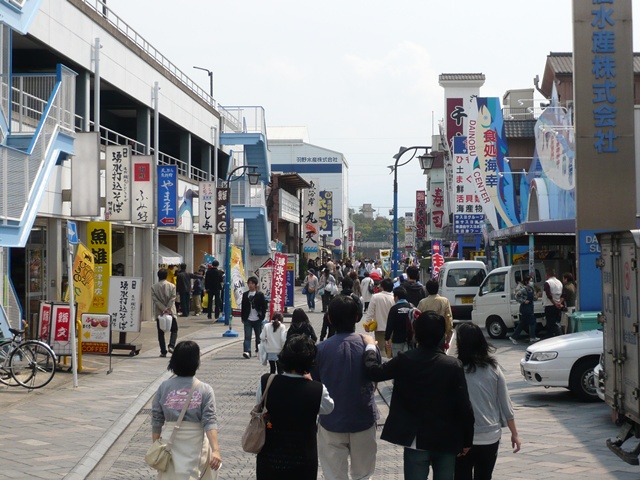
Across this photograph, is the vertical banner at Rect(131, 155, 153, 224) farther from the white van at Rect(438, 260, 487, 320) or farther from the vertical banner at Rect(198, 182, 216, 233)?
the white van at Rect(438, 260, 487, 320)

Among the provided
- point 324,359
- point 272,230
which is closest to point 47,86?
point 324,359

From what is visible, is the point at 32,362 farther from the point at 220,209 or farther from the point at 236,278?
the point at 220,209

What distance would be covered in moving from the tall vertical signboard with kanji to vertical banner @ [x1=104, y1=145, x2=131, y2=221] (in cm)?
1199

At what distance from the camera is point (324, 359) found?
21.5ft

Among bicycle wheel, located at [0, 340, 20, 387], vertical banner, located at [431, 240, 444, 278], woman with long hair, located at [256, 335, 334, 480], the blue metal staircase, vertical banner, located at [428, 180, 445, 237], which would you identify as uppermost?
vertical banner, located at [428, 180, 445, 237]

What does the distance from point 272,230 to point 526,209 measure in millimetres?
26254

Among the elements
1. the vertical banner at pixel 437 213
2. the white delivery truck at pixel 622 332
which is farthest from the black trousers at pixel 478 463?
the vertical banner at pixel 437 213

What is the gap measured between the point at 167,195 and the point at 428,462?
22.8m

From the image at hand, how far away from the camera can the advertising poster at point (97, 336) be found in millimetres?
16672

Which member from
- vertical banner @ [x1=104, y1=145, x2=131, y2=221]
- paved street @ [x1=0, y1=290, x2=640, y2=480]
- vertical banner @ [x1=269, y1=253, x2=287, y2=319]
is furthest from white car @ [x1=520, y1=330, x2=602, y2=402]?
vertical banner @ [x1=104, y1=145, x2=131, y2=221]

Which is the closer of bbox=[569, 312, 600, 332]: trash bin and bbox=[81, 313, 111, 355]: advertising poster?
bbox=[569, 312, 600, 332]: trash bin

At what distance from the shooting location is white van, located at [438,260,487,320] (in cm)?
2816

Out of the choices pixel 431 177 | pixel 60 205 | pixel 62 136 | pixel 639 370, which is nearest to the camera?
pixel 639 370

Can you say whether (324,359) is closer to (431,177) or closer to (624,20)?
(624,20)
